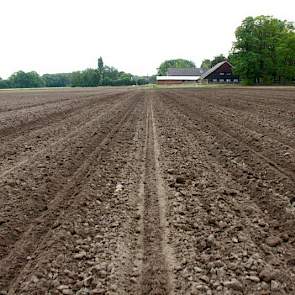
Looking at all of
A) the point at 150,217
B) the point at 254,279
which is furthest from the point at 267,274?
the point at 150,217

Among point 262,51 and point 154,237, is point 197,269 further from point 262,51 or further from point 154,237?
point 262,51

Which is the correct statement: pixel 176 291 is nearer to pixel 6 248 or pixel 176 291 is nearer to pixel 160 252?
pixel 160 252

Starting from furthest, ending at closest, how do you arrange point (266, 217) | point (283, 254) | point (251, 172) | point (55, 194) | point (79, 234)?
1. point (251, 172)
2. point (55, 194)
3. point (266, 217)
4. point (79, 234)
5. point (283, 254)

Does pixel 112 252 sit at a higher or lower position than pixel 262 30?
lower

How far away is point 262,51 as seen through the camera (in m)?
65.6

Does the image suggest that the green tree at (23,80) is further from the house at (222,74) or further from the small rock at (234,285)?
the small rock at (234,285)

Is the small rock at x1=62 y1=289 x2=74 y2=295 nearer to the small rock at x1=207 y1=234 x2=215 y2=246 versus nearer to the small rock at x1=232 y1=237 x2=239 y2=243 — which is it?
the small rock at x1=207 y1=234 x2=215 y2=246

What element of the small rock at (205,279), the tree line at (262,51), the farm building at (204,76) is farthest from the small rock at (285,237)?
the farm building at (204,76)

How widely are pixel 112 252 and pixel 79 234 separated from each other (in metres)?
0.66

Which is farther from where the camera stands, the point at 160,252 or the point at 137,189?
the point at 137,189

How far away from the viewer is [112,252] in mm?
4035

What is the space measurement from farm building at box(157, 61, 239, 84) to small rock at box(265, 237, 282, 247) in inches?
3764

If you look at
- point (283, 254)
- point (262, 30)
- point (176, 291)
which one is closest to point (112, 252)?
point (176, 291)

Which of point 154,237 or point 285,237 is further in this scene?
point 154,237
